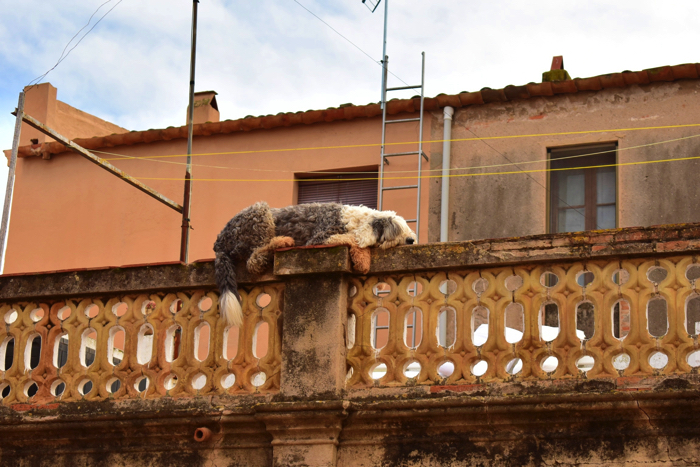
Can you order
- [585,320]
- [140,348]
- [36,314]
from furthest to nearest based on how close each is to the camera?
1. [585,320]
2. [36,314]
3. [140,348]

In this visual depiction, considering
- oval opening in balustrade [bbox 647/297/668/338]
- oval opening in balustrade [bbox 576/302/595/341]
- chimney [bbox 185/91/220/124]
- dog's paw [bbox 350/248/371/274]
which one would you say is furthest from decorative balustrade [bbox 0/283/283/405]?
chimney [bbox 185/91/220/124]

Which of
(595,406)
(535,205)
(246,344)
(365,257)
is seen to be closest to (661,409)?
(595,406)

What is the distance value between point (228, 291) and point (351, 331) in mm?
864

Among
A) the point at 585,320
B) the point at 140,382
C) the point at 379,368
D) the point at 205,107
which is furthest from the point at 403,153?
the point at 379,368

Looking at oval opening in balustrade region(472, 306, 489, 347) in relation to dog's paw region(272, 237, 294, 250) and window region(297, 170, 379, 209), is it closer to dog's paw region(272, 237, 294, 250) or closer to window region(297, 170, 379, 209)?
dog's paw region(272, 237, 294, 250)

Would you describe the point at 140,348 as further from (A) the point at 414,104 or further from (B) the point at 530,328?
(A) the point at 414,104

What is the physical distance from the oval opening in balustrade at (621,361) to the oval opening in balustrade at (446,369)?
967 millimetres

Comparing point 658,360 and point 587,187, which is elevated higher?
point 587,187

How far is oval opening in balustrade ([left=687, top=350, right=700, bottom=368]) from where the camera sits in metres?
5.46

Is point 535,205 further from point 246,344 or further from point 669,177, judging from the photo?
point 246,344

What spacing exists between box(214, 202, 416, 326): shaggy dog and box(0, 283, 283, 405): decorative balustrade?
0.18 m

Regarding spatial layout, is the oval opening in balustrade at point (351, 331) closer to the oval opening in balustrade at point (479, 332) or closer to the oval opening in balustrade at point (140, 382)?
the oval opening in balustrade at point (479, 332)

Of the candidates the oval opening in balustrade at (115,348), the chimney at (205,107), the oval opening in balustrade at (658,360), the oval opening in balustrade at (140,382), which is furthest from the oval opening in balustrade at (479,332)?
the chimney at (205,107)

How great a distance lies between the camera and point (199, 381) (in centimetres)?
664
